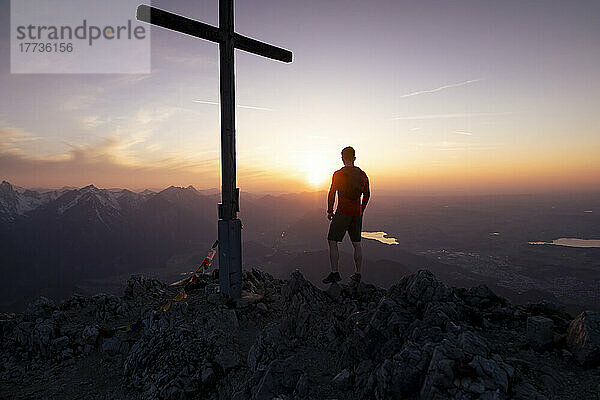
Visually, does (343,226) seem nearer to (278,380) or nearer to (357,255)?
(357,255)

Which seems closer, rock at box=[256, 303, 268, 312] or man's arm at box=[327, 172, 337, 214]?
rock at box=[256, 303, 268, 312]

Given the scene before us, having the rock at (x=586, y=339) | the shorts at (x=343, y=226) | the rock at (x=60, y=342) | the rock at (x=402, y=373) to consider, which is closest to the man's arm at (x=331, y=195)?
the shorts at (x=343, y=226)

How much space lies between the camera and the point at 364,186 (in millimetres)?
7582

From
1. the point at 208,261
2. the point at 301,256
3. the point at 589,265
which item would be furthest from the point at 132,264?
the point at 589,265

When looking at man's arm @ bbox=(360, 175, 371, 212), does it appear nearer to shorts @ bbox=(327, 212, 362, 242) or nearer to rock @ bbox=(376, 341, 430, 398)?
shorts @ bbox=(327, 212, 362, 242)

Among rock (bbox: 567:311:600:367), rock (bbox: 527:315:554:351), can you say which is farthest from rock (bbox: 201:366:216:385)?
rock (bbox: 567:311:600:367)

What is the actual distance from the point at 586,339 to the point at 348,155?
5.26m

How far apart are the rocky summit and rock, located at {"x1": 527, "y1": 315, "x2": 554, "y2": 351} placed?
0.01 m

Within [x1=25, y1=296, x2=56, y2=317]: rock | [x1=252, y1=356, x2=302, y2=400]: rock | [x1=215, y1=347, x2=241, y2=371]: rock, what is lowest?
[x1=25, y1=296, x2=56, y2=317]: rock

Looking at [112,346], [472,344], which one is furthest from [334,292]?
[112,346]

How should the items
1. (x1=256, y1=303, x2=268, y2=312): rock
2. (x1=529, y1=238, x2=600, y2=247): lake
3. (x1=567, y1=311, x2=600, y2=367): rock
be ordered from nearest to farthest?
(x1=567, y1=311, x2=600, y2=367): rock, (x1=256, y1=303, x2=268, y2=312): rock, (x1=529, y1=238, x2=600, y2=247): lake

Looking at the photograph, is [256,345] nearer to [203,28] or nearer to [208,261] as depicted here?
[208,261]

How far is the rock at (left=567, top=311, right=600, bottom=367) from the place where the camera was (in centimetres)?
383

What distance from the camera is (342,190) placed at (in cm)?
743
